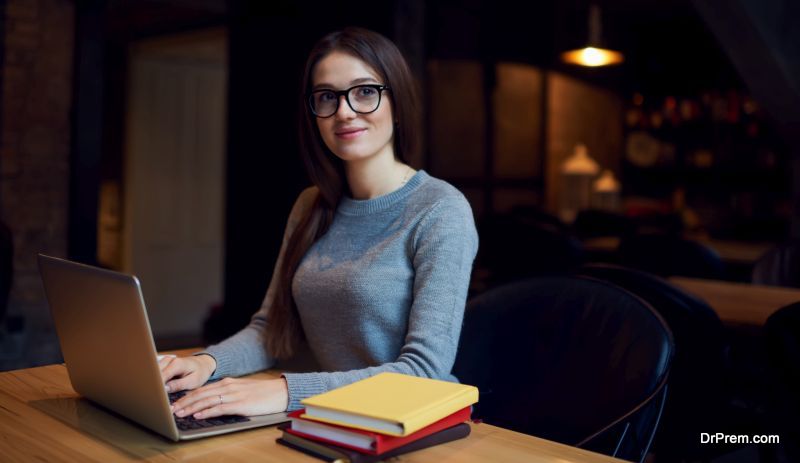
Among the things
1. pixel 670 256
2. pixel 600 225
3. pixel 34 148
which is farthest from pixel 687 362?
pixel 34 148

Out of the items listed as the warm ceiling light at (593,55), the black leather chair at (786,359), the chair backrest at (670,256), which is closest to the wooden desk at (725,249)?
the chair backrest at (670,256)

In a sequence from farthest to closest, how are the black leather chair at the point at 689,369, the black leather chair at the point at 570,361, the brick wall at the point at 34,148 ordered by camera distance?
the brick wall at the point at 34,148 < the black leather chair at the point at 689,369 < the black leather chair at the point at 570,361

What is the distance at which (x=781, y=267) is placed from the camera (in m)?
3.37

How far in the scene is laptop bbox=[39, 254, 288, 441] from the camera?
1.12 metres

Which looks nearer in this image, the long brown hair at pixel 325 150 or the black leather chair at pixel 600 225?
the long brown hair at pixel 325 150

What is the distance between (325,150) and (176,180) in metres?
5.96

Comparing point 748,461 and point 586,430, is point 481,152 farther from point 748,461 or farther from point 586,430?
point 586,430

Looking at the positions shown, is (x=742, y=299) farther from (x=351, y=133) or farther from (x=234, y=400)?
(x=234, y=400)

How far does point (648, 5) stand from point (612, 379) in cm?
719

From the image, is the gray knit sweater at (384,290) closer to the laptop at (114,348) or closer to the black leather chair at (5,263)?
the laptop at (114,348)

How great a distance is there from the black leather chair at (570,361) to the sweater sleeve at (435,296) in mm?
169

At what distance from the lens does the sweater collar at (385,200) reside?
1794 millimetres

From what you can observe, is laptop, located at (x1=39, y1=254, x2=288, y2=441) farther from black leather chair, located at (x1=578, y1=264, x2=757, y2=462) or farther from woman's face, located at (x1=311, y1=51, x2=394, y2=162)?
black leather chair, located at (x1=578, y1=264, x2=757, y2=462)

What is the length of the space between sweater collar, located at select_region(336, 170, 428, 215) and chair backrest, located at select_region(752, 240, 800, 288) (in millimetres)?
2196
